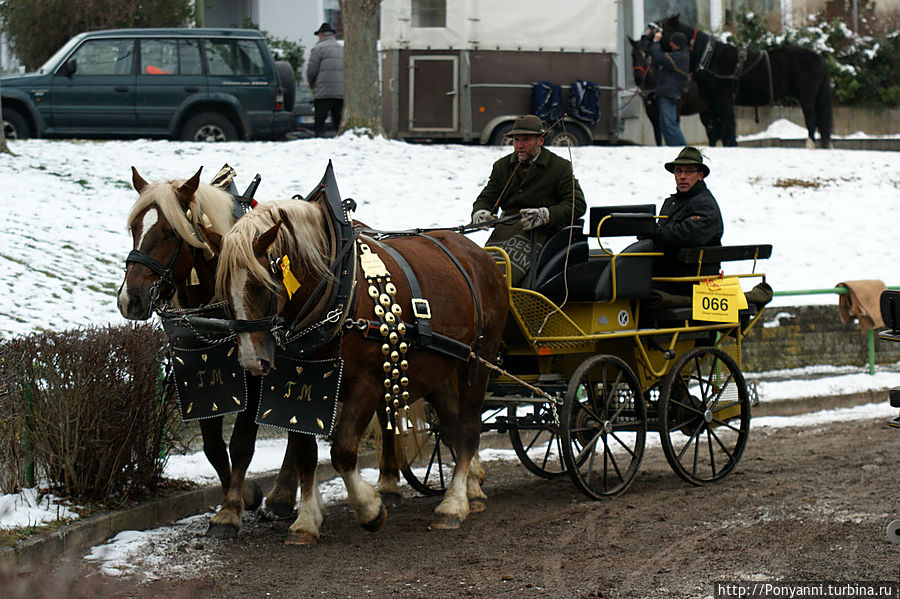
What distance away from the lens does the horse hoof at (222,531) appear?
6.84 meters

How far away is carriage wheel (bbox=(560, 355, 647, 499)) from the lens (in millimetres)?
7707

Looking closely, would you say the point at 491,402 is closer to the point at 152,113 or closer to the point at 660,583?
the point at 660,583

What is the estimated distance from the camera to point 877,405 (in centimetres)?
1237

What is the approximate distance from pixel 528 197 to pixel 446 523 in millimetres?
2436

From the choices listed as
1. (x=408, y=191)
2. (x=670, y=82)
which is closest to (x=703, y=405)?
(x=408, y=191)

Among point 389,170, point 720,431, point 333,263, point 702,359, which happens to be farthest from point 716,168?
point 333,263

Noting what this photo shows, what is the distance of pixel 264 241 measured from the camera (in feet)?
19.9

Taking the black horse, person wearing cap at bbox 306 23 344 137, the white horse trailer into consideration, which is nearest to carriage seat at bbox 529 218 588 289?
person wearing cap at bbox 306 23 344 137

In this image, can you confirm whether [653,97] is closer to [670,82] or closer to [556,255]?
[670,82]

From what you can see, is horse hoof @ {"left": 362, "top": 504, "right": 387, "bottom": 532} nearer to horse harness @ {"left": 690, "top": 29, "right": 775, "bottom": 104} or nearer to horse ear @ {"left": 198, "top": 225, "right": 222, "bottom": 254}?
horse ear @ {"left": 198, "top": 225, "right": 222, "bottom": 254}

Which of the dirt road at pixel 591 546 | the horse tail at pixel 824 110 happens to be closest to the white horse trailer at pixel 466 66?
the horse tail at pixel 824 110

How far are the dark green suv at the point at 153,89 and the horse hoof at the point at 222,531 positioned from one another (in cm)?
1027

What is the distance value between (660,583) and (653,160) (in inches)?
469

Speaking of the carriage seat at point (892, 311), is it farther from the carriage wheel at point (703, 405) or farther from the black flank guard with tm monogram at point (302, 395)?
the carriage wheel at point (703, 405)
